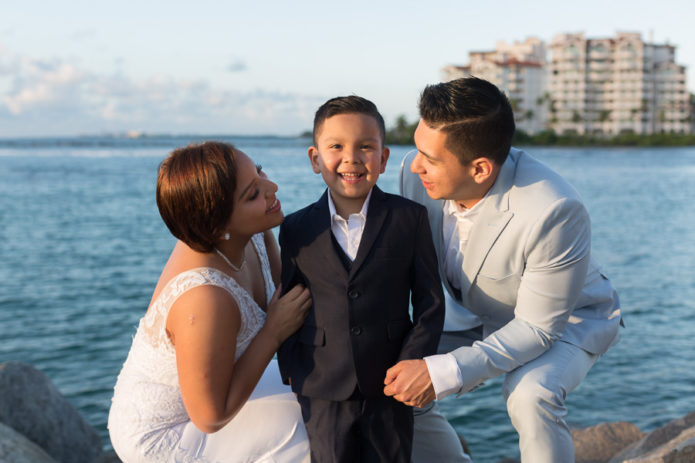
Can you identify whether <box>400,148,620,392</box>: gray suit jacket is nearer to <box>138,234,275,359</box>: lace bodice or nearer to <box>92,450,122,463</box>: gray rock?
<box>138,234,275,359</box>: lace bodice

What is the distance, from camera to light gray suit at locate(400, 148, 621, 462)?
9.10 feet

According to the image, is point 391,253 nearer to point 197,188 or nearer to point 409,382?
point 409,382

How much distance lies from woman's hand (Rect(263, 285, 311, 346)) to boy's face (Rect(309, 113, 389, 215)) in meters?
0.45

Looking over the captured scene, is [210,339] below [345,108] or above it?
below

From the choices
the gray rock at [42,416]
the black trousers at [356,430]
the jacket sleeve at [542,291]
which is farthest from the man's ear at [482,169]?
the gray rock at [42,416]

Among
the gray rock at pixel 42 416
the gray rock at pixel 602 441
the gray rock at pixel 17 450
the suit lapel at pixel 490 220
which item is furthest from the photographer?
the gray rock at pixel 42 416

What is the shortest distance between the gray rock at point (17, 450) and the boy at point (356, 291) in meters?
2.40

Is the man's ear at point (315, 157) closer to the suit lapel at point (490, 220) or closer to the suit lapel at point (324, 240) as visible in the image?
the suit lapel at point (324, 240)

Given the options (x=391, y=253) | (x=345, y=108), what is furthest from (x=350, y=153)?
(x=391, y=253)

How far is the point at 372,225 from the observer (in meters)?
2.70

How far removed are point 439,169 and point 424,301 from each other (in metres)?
0.60

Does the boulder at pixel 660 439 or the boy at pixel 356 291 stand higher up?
the boy at pixel 356 291

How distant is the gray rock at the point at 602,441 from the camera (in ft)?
16.1

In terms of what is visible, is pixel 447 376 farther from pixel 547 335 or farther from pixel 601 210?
pixel 601 210
